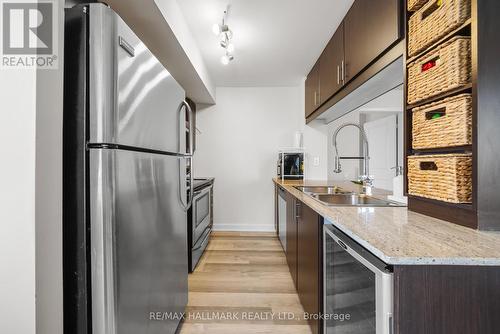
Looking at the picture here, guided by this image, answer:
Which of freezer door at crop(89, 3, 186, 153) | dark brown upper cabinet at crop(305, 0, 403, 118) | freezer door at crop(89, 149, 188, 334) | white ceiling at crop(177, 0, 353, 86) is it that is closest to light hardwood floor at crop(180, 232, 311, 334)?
freezer door at crop(89, 149, 188, 334)

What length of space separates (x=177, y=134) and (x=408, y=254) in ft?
4.43

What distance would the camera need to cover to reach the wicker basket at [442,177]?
91 centimetres

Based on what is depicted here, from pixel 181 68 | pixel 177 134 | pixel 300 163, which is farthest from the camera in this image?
pixel 300 163

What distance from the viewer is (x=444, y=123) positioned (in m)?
0.99

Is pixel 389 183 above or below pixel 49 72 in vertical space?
below

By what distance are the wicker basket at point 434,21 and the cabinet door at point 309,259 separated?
932 mm

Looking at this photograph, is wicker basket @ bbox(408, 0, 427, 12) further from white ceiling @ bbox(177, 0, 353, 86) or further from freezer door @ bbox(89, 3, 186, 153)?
freezer door @ bbox(89, 3, 186, 153)

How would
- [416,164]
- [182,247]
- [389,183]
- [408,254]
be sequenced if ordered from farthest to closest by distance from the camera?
[389,183]
[182,247]
[416,164]
[408,254]

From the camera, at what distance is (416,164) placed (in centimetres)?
116

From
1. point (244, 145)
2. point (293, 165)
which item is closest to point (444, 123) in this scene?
point (293, 165)

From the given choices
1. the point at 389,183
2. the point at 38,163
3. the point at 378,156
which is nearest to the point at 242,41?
the point at 378,156

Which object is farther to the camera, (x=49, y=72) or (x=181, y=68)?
(x=181, y=68)

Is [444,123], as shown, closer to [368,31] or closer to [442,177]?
[442,177]

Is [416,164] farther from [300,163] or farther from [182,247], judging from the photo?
[300,163]
